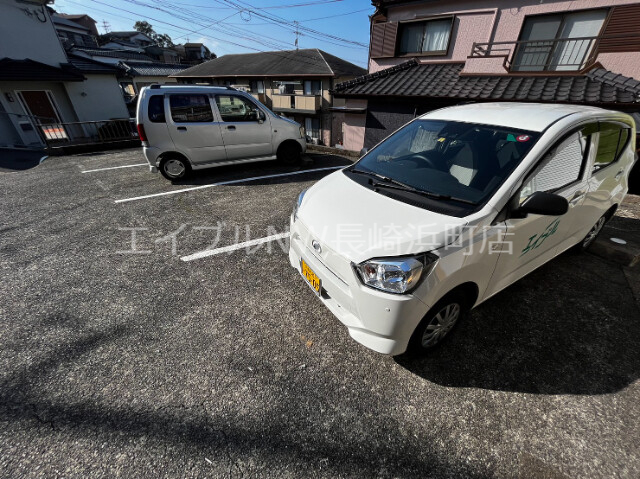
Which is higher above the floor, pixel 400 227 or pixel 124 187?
pixel 400 227

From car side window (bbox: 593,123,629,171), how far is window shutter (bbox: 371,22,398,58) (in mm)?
7625

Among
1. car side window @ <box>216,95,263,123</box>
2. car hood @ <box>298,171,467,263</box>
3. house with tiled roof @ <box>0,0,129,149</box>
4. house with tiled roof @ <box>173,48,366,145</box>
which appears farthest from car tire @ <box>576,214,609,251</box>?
house with tiled roof @ <box>173,48,366,145</box>

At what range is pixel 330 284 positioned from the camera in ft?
6.22

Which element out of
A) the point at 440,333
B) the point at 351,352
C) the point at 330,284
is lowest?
the point at 351,352

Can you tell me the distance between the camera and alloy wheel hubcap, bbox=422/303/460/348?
191 cm

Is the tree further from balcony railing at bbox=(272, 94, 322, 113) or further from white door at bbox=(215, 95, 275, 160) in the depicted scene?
white door at bbox=(215, 95, 275, 160)

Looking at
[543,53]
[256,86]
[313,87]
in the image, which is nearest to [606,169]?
[543,53]

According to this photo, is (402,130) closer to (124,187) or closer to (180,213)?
(180,213)

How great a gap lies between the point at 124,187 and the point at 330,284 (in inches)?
217

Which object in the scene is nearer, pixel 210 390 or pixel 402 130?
pixel 210 390

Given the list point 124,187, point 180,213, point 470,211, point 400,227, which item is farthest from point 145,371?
point 124,187

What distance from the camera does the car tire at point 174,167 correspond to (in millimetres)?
5371

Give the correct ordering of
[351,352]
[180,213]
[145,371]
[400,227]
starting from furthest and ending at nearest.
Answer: [180,213] → [351,352] → [145,371] → [400,227]

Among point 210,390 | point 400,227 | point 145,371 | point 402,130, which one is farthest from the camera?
point 402,130
